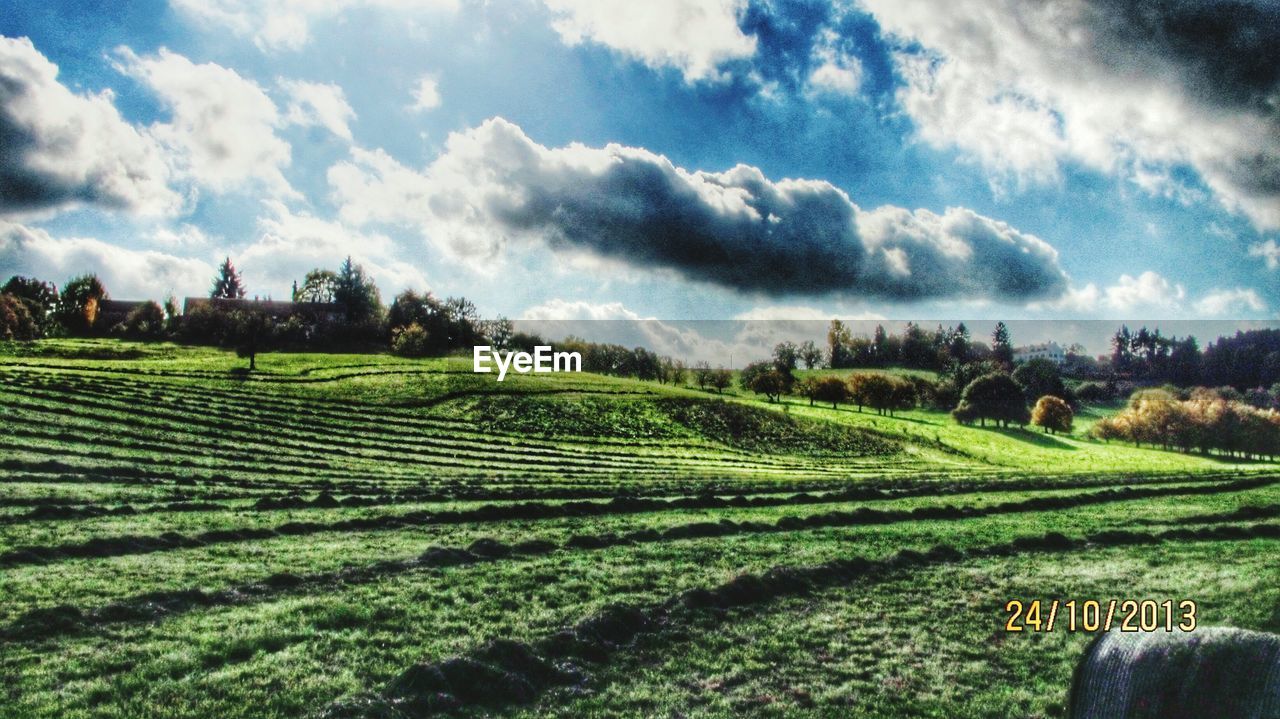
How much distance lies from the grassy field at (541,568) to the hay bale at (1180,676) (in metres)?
3.85

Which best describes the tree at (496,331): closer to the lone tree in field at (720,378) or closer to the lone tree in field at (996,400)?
the lone tree in field at (720,378)

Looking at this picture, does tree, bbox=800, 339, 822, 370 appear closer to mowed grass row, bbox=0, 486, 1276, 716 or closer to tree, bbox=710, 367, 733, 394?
tree, bbox=710, 367, 733, 394

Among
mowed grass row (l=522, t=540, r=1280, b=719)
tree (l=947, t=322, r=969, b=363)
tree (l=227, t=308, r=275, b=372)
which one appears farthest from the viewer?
tree (l=227, t=308, r=275, b=372)

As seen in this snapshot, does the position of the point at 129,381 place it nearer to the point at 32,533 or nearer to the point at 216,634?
the point at 32,533

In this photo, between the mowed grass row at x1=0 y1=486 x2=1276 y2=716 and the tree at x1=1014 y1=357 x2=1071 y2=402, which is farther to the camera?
the tree at x1=1014 y1=357 x2=1071 y2=402

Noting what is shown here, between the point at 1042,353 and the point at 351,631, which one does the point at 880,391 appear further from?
the point at 351,631

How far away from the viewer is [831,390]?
197 ft

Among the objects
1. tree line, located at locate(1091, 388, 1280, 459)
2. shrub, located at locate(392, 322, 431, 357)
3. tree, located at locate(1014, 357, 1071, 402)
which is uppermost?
shrub, located at locate(392, 322, 431, 357)

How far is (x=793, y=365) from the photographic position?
224ft

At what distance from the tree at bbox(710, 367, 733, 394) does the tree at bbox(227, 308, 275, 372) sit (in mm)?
44339

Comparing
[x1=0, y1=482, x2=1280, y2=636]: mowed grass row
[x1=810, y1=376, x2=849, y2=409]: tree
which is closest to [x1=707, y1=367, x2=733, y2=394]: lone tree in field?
[x1=810, y1=376, x2=849, y2=409]: tree

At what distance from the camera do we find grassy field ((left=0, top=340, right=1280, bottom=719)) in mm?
11094

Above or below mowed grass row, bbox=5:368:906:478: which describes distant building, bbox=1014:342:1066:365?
above
